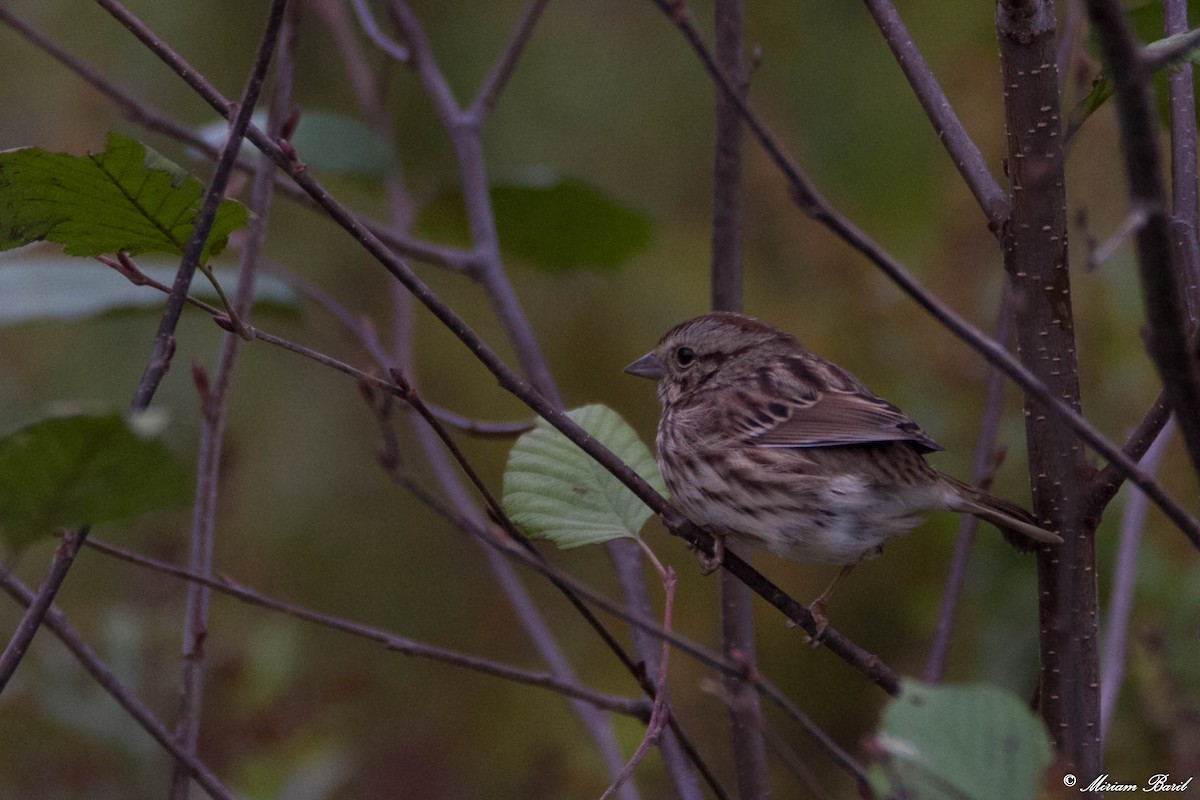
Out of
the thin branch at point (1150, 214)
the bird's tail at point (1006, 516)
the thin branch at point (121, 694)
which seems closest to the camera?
the thin branch at point (1150, 214)

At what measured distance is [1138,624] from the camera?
2994mm

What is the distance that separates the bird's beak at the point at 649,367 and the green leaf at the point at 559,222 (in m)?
0.26

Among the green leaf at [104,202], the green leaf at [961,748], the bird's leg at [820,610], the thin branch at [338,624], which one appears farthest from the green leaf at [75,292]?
the green leaf at [961,748]

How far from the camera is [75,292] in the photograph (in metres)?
2.30

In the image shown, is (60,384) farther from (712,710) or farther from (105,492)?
(105,492)

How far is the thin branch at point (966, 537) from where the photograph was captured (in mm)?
2113

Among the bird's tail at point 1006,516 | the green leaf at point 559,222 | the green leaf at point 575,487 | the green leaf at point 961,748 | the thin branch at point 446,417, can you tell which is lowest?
the green leaf at point 961,748

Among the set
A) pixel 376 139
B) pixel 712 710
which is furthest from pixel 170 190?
pixel 712 710

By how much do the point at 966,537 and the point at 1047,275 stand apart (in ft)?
2.30

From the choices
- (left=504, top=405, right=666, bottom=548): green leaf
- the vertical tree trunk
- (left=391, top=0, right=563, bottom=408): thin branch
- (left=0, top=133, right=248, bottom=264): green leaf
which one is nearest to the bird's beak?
(left=391, top=0, right=563, bottom=408): thin branch

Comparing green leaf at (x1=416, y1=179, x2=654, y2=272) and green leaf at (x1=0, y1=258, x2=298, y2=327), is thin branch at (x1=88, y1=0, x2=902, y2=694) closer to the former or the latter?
green leaf at (x1=0, y1=258, x2=298, y2=327)

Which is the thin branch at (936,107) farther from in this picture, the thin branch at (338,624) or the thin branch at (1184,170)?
the thin branch at (338,624)

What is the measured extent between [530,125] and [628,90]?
0.41 meters

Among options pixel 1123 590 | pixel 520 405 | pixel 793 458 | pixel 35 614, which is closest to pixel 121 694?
pixel 35 614
